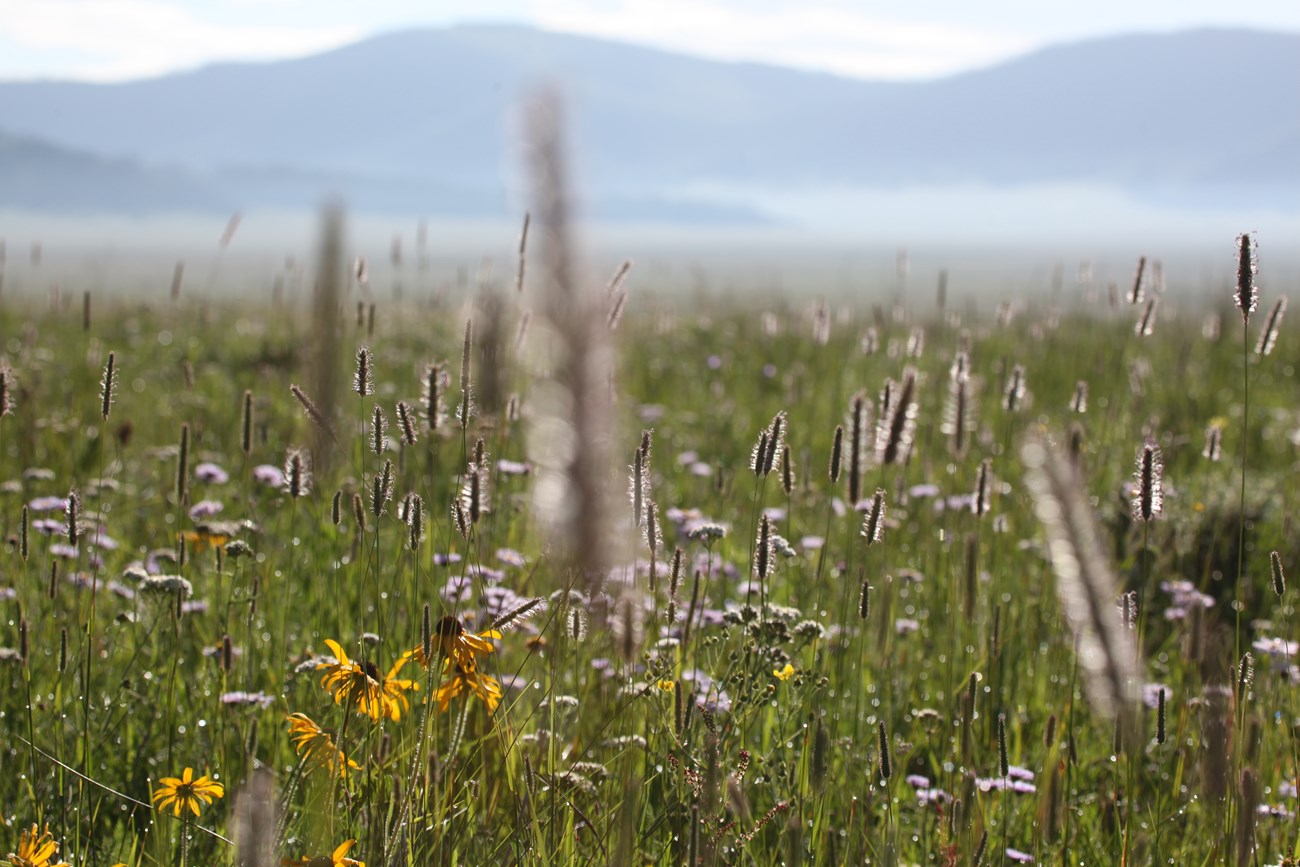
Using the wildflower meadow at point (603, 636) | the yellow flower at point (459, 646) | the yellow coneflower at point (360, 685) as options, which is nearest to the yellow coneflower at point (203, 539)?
the wildflower meadow at point (603, 636)

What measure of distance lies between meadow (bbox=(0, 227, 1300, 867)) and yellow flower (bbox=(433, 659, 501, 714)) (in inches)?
0.7

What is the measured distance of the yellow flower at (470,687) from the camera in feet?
7.38

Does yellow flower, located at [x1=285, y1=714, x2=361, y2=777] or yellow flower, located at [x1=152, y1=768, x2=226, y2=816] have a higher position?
yellow flower, located at [x1=285, y1=714, x2=361, y2=777]

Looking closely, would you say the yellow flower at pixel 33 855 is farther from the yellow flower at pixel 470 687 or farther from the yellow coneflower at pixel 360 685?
the yellow flower at pixel 470 687

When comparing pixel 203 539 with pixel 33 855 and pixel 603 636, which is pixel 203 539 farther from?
pixel 33 855

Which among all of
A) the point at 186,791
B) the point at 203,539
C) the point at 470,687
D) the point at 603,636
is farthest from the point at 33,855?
the point at 203,539

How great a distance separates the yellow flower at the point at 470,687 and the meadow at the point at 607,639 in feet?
0.06

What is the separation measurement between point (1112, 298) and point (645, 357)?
492cm

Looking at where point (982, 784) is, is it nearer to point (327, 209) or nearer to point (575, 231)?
point (327, 209)

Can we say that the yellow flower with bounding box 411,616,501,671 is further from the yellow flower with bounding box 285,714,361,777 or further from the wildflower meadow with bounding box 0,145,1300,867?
the yellow flower with bounding box 285,714,361,777

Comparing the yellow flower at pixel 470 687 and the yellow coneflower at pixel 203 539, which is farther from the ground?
the yellow flower at pixel 470 687

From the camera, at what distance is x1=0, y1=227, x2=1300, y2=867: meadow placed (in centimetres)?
164

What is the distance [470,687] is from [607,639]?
0.88 m

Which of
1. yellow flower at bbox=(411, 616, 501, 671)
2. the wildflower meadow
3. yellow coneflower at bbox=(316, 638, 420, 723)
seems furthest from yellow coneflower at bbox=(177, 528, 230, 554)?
yellow flower at bbox=(411, 616, 501, 671)
